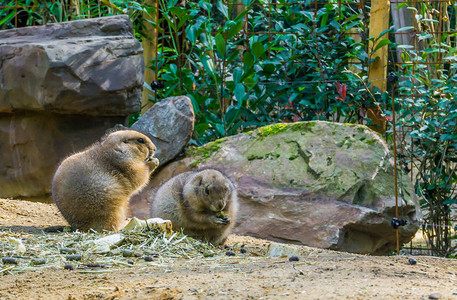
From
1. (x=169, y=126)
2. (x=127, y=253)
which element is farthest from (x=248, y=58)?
(x=127, y=253)

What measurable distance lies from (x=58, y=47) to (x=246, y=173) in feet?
9.03

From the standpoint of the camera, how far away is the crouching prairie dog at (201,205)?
5559mm

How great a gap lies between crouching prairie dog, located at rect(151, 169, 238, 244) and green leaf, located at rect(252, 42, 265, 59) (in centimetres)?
292

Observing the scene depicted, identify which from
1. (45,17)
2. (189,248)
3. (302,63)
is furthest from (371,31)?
(45,17)

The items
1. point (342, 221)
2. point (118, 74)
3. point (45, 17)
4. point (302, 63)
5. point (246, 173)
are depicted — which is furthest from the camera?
point (45, 17)

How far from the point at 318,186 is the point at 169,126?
2082 mm

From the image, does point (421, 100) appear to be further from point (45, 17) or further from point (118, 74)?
point (45, 17)

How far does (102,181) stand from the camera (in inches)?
218

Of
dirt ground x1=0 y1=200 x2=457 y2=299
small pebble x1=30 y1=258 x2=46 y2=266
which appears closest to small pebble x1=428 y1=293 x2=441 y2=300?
dirt ground x1=0 y1=200 x2=457 y2=299

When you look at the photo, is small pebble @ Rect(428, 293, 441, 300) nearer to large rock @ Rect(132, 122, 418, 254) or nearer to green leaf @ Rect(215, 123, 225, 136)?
large rock @ Rect(132, 122, 418, 254)

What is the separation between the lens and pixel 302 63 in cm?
871

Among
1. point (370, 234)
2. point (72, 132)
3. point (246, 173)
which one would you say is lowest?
point (370, 234)

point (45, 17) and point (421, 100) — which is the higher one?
point (45, 17)

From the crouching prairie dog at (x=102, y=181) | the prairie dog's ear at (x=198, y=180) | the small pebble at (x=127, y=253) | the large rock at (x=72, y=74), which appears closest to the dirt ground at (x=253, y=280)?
the small pebble at (x=127, y=253)
